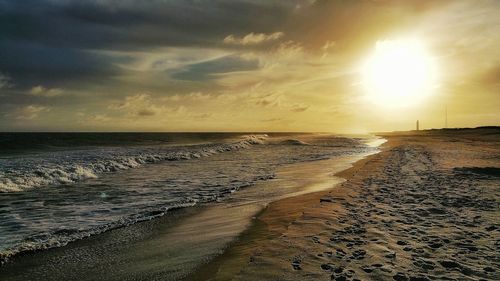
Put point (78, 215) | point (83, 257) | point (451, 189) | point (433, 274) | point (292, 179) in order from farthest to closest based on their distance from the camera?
1. point (292, 179)
2. point (451, 189)
3. point (78, 215)
4. point (83, 257)
5. point (433, 274)

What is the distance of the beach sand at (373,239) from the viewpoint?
583cm

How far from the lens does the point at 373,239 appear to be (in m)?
7.40

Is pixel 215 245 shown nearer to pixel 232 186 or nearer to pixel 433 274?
pixel 433 274

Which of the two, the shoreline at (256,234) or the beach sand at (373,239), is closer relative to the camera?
the beach sand at (373,239)

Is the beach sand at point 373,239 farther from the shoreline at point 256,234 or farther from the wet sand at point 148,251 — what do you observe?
the wet sand at point 148,251

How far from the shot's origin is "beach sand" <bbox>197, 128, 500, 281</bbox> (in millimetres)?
5828

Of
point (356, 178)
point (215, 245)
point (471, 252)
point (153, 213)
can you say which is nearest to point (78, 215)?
point (153, 213)

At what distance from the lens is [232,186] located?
1684 cm

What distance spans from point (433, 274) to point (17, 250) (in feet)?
26.3

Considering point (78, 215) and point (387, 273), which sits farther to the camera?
point (78, 215)

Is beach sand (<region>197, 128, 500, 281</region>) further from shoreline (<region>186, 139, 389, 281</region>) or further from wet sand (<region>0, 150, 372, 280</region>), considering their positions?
wet sand (<region>0, 150, 372, 280</region>)

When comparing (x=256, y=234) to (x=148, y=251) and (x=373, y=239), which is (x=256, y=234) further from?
(x=373, y=239)

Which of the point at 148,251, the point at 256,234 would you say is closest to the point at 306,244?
the point at 256,234

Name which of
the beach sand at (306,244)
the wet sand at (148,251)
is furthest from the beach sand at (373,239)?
the wet sand at (148,251)
